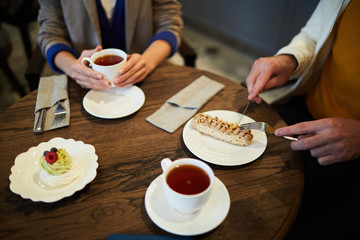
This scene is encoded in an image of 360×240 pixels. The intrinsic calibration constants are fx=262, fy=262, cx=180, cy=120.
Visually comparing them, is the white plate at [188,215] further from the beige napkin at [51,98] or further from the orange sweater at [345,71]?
the orange sweater at [345,71]

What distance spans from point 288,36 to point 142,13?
2.04 metres

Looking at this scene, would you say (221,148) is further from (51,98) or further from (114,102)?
(51,98)

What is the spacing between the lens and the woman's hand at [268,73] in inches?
48.1

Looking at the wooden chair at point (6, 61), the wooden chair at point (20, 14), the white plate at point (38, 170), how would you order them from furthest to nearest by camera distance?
the wooden chair at point (20, 14), the wooden chair at point (6, 61), the white plate at point (38, 170)

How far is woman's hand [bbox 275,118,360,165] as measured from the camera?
941 millimetres

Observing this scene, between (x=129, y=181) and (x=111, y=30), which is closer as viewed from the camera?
(x=129, y=181)

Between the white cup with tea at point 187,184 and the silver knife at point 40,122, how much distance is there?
61 centimetres

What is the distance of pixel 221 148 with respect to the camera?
105 cm

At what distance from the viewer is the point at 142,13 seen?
1660 millimetres

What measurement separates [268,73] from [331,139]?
43 centimetres

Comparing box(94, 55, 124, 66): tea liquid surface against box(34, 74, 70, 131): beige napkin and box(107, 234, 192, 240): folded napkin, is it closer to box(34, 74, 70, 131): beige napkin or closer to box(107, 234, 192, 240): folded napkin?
box(34, 74, 70, 131): beige napkin

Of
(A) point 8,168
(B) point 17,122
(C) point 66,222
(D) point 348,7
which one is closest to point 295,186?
(C) point 66,222

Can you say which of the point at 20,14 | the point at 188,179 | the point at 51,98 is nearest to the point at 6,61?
the point at 20,14

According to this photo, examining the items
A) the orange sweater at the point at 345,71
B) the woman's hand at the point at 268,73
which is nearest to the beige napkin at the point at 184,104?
the woman's hand at the point at 268,73
